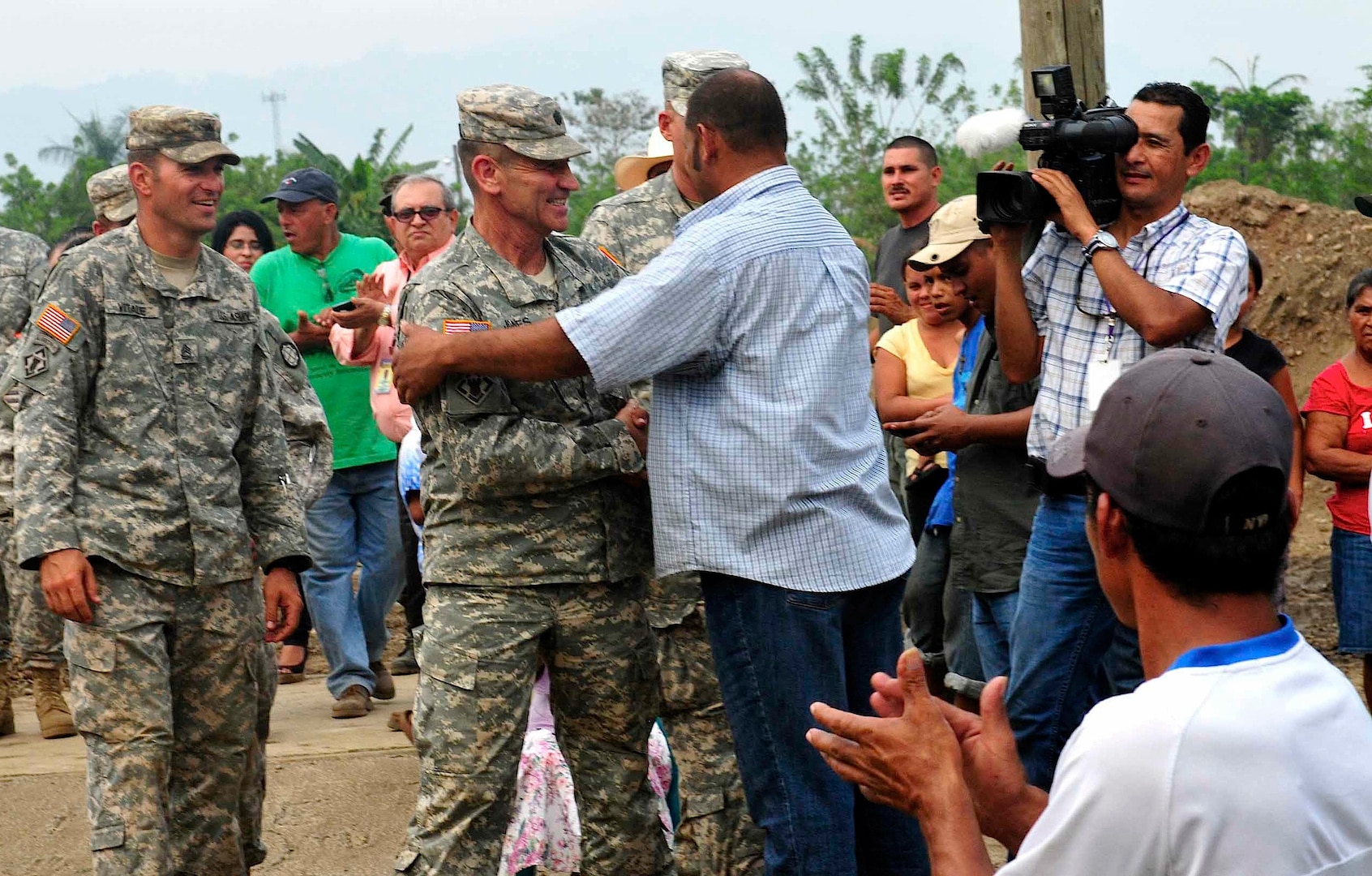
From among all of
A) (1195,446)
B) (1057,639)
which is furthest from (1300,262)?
(1195,446)

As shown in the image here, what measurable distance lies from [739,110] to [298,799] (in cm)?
346

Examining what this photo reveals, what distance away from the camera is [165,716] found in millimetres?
4207

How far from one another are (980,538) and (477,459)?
1.76 metres

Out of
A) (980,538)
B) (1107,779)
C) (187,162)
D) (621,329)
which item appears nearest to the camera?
(1107,779)

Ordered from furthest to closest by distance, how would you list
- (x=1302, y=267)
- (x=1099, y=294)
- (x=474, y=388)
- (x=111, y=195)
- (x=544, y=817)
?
(x=1302, y=267), (x=111, y=195), (x=544, y=817), (x=1099, y=294), (x=474, y=388)

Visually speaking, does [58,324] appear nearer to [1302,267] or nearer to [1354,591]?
[1354,591]

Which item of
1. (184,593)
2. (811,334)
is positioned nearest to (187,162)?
(184,593)

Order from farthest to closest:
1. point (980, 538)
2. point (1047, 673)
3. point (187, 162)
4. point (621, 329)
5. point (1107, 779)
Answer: point (980, 538) < point (187, 162) < point (1047, 673) < point (621, 329) < point (1107, 779)

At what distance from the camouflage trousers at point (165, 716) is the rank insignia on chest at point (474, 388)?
113 centimetres

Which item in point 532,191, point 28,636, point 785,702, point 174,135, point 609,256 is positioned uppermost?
point 174,135

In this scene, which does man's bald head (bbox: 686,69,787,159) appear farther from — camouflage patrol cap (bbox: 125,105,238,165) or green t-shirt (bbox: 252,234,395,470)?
green t-shirt (bbox: 252,234,395,470)

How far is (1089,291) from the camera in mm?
4191

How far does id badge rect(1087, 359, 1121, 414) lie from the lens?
4.07m

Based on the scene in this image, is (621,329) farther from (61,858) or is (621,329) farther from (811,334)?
(61,858)
